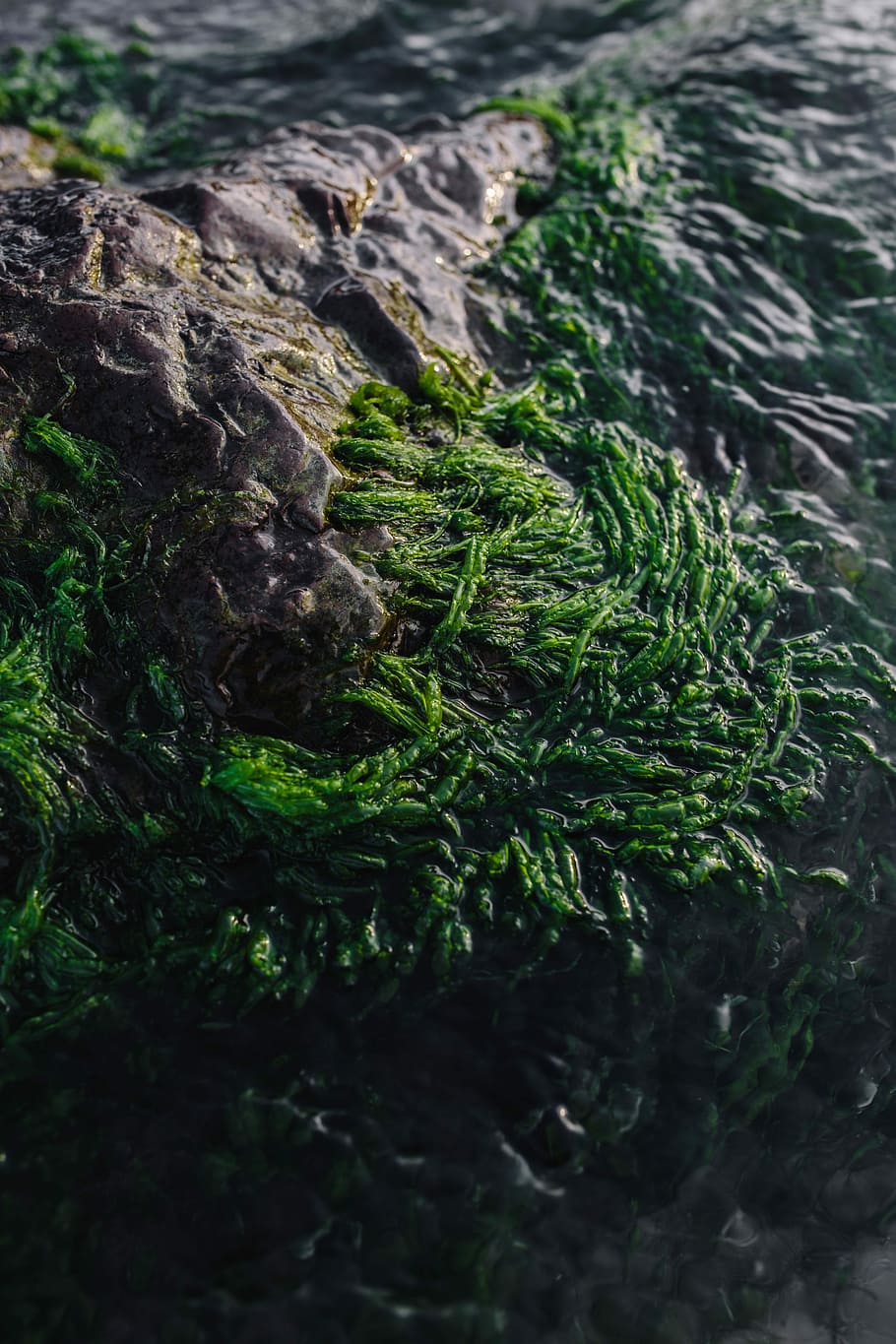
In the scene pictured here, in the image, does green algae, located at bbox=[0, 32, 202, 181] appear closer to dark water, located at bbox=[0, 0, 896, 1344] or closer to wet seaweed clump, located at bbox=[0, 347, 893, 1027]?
wet seaweed clump, located at bbox=[0, 347, 893, 1027]

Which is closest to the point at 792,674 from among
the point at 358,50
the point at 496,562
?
the point at 496,562

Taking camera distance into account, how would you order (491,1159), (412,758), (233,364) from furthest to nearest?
(233,364) → (412,758) → (491,1159)

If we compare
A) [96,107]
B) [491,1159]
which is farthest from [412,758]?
[96,107]

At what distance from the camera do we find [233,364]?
2.78 metres

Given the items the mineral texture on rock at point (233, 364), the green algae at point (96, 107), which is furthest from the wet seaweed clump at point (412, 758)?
the green algae at point (96, 107)

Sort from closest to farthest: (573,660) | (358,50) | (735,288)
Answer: (573,660), (735,288), (358,50)

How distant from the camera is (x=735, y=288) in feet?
13.3

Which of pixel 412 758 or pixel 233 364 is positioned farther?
pixel 233 364

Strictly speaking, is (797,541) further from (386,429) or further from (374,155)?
(374,155)

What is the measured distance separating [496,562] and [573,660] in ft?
1.38

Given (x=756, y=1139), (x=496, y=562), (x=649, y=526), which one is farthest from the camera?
(x=649, y=526)

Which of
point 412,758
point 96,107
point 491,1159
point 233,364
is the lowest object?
point 491,1159

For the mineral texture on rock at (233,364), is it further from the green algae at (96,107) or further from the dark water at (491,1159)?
the green algae at (96,107)

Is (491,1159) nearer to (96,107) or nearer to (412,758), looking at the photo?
(412,758)
